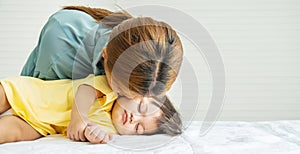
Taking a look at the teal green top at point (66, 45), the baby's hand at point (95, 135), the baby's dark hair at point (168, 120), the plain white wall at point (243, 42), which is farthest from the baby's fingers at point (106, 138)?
the plain white wall at point (243, 42)

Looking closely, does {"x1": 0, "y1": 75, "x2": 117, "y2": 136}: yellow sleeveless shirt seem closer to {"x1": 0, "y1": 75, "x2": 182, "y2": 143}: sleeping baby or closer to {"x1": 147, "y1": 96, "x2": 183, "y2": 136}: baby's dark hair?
{"x1": 0, "y1": 75, "x2": 182, "y2": 143}: sleeping baby

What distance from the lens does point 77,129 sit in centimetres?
86

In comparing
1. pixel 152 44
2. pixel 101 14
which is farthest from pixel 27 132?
pixel 101 14

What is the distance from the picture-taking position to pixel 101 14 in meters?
1.28

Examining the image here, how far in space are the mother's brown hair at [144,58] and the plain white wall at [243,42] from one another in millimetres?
1099

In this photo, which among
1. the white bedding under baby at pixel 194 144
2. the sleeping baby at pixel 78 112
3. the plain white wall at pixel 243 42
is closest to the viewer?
the white bedding under baby at pixel 194 144

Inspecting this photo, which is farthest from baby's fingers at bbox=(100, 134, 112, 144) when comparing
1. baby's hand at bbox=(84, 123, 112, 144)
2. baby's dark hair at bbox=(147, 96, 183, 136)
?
baby's dark hair at bbox=(147, 96, 183, 136)

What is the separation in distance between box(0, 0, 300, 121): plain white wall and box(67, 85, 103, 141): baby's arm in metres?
1.05

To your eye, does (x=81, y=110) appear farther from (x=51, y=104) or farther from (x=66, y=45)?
(x=66, y=45)

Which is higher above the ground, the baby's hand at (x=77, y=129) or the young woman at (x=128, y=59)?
the young woman at (x=128, y=59)

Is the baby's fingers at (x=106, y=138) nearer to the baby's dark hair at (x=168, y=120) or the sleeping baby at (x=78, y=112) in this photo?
the sleeping baby at (x=78, y=112)

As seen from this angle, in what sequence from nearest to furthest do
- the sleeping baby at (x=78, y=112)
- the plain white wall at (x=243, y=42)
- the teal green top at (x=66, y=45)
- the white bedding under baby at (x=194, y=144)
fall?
the white bedding under baby at (x=194, y=144)
the sleeping baby at (x=78, y=112)
the teal green top at (x=66, y=45)
the plain white wall at (x=243, y=42)

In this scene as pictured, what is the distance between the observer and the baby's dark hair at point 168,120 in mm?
898

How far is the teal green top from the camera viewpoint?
107 cm
